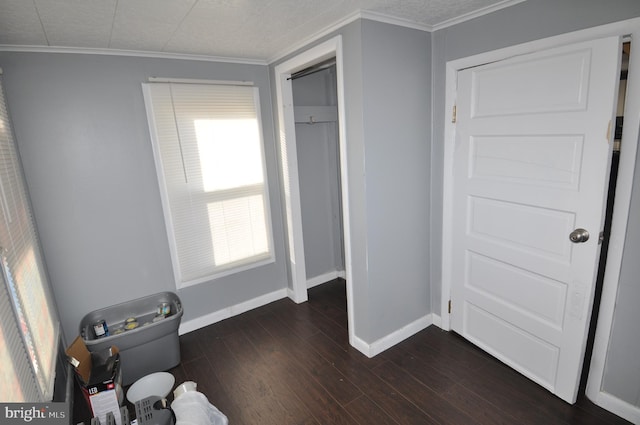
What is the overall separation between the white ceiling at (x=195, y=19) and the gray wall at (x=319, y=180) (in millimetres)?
934

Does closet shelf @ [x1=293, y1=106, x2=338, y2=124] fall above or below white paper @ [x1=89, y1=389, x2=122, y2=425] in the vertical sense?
above

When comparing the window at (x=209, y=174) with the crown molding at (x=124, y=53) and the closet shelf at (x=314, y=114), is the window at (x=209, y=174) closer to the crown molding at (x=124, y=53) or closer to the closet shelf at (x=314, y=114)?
the crown molding at (x=124, y=53)

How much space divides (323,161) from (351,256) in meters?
1.37

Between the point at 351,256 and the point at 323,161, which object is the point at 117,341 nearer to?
the point at 351,256

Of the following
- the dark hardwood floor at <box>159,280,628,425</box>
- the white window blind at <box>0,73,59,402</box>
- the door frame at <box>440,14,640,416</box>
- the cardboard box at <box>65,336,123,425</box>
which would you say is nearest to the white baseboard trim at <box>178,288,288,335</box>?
the dark hardwood floor at <box>159,280,628,425</box>

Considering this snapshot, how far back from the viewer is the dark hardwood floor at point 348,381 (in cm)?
185

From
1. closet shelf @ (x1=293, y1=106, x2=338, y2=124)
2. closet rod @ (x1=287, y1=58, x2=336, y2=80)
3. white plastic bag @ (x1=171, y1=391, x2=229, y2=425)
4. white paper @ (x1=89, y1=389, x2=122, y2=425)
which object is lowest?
white paper @ (x1=89, y1=389, x2=122, y2=425)

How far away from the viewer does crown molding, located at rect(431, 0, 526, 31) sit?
1802 mm

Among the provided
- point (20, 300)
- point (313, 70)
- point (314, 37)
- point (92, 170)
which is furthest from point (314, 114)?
point (20, 300)

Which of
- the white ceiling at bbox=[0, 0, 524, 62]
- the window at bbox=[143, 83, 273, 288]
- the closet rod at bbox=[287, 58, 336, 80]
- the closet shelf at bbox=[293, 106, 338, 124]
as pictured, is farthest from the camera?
the closet shelf at bbox=[293, 106, 338, 124]

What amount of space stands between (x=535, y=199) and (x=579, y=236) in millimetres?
287

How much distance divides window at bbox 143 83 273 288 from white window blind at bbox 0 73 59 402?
0.81m

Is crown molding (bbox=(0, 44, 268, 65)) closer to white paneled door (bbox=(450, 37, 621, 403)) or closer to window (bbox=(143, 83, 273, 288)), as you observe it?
window (bbox=(143, 83, 273, 288))

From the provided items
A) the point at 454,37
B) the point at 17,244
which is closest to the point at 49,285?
the point at 17,244
